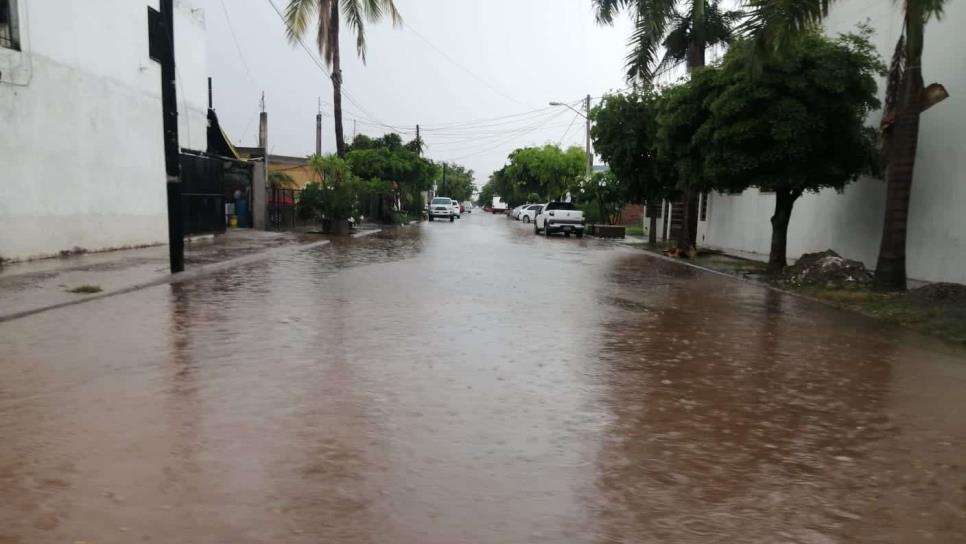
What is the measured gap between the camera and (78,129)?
17.2 m

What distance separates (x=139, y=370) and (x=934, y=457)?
20.4 ft

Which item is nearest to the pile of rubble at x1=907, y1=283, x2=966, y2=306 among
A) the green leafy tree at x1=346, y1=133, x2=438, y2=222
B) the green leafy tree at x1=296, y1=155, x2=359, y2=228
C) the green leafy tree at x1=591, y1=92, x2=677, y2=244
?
the green leafy tree at x1=591, y1=92, x2=677, y2=244

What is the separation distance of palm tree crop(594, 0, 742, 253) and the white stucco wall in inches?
142

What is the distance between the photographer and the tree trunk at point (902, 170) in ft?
41.8

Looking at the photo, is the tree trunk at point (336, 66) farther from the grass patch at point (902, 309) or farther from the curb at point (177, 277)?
the grass patch at point (902, 309)

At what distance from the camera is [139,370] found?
260 inches

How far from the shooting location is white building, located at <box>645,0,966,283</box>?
14086 millimetres

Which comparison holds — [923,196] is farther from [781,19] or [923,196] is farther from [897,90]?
[781,19]

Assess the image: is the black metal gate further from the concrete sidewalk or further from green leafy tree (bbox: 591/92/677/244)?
green leafy tree (bbox: 591/92/677/244)

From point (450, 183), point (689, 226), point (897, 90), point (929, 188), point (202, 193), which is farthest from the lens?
point (450, 183)

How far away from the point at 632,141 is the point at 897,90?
1135cm

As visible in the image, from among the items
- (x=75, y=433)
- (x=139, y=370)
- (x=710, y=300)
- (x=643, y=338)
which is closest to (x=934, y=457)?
(x=643, y=338)

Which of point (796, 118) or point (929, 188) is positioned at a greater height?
point (796, 118)

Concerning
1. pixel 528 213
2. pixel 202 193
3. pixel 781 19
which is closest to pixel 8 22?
pixel 202 193
